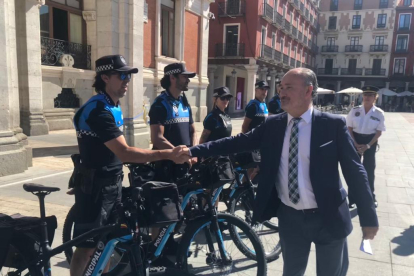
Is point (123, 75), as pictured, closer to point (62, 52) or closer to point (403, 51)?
point (62, 52)

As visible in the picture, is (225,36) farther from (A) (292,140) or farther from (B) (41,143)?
(A) (292,140)

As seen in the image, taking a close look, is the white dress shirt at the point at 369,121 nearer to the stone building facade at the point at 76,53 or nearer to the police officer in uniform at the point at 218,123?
the police officer in uniform at the point at 218,123

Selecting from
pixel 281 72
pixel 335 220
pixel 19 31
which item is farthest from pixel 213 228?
pixel 281 72

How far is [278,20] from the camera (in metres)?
31.1

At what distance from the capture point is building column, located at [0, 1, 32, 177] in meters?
6.16

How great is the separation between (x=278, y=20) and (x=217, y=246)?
103 feet

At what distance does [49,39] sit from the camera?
480 inches

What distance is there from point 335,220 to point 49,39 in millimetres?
12676

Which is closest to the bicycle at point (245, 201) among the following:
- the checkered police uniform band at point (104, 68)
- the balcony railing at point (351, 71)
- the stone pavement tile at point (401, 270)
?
the stone pavement tile at point (401, 270)

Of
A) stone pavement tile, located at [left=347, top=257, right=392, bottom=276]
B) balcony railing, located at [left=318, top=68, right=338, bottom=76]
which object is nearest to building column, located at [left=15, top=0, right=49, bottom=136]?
stone pavement tile, located at [left=347, top=257, right=392, bottom=276]

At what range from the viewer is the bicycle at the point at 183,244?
85.5 inches

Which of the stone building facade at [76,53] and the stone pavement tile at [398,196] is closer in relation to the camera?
the stone pavement tile at [398,196]

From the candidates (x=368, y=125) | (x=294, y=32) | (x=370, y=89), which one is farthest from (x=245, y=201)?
(x=294, y=32)

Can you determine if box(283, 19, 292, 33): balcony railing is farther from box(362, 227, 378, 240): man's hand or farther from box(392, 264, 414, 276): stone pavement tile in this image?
box(362, 227, 378, 240): man's hand
